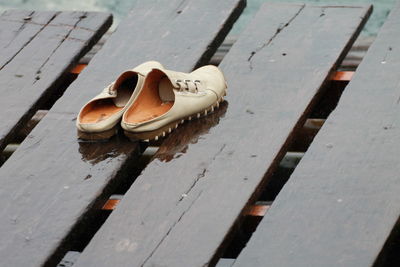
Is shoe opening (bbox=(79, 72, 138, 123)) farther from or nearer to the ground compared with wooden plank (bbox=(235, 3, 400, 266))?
farther from the ground

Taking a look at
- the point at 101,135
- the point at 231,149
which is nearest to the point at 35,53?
the point at 101,135

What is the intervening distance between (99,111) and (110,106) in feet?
0.14

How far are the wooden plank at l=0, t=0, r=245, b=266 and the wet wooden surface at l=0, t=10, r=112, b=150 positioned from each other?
0.09 meters

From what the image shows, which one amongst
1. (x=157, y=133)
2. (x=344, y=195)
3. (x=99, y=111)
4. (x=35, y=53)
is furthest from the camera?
(x=35, y=53)

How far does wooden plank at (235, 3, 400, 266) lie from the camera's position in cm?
229

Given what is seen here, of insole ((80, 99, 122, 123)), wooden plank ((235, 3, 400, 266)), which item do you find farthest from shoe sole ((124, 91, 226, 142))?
wooden plank ((235, 3, 400, 266))

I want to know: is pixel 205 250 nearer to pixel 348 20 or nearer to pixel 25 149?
pixel 25 149

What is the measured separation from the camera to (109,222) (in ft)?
8.25

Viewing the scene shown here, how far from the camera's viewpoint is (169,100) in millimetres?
2998

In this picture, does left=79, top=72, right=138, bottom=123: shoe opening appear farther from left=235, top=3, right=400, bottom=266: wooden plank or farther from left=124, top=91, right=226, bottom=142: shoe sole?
left=235, top=3, right=400, bottom=266: wooden plank

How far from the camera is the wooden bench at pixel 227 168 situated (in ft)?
7.79

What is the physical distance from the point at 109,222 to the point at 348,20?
1343 millimetres

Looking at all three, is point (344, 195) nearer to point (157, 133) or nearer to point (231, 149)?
point (231, 149)

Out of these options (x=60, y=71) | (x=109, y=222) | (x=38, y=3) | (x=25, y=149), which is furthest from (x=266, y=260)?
(x=38, y=3)
